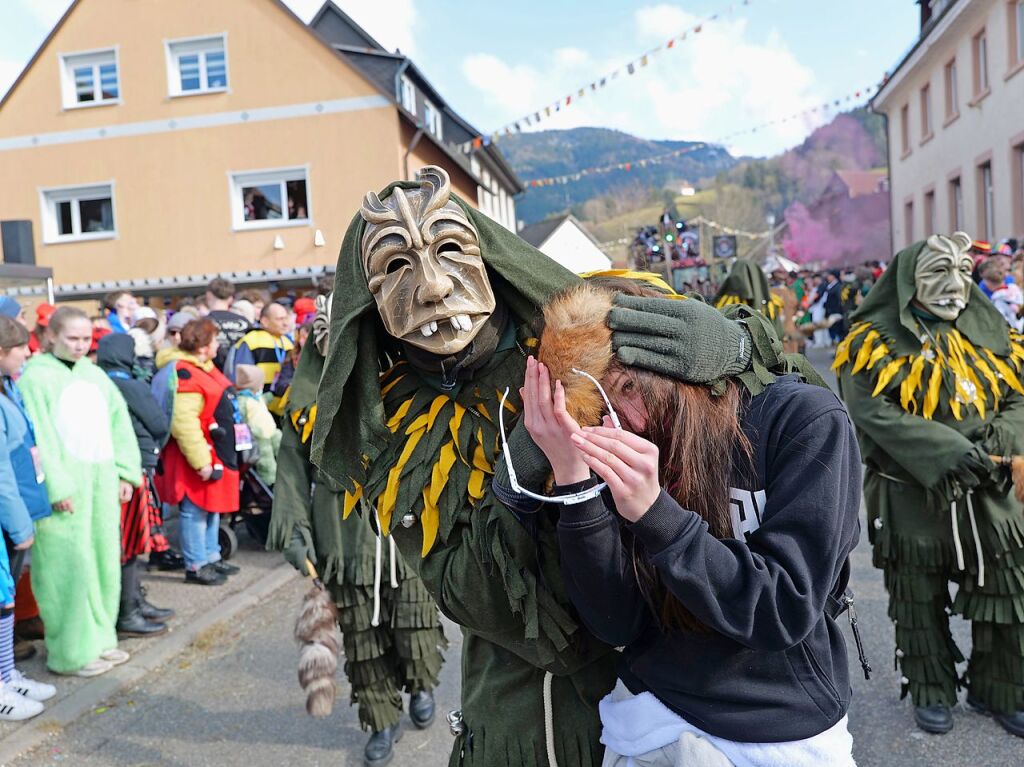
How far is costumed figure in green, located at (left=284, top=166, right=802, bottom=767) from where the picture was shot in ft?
5.53

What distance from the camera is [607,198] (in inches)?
2707

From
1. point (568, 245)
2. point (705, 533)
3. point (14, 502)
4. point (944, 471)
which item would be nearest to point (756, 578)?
point (705, 533)

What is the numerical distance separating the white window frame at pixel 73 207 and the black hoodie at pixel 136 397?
15411 mm

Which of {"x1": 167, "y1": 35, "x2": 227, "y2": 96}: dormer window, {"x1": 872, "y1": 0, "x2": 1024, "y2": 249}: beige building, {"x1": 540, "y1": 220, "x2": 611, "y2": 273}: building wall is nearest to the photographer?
{"x1": 540, "y1": 220, "x2": 611, "y2": 273}: building wall

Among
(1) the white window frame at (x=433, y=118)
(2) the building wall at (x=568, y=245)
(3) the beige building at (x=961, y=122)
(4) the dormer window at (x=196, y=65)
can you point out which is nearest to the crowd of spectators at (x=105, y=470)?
(2) the building wall at (x=568, y=245)

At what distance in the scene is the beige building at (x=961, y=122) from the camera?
59.6ft

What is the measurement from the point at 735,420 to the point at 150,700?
13.4 ft

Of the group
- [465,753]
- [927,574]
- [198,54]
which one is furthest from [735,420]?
[198,54]

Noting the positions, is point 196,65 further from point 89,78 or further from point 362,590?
point 362,590

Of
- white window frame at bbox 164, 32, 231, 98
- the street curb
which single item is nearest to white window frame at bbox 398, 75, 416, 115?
white window frame at bbox 164, 32, 231, 98

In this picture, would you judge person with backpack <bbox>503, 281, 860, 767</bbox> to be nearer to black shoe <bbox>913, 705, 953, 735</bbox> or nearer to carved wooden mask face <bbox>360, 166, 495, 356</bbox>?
carved wooden mask face <bbox>360, 166, 495, 356</bbox>

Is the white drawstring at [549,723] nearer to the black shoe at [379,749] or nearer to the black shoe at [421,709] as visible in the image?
the black shoe at [379,749]

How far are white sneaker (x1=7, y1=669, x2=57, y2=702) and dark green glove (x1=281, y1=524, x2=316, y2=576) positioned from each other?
1.78 metres

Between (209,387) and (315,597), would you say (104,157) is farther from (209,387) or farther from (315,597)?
(315,597)
